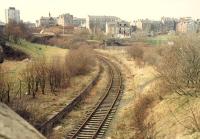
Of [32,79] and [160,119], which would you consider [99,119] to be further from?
[32,79]

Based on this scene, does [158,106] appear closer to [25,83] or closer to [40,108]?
[40,108]

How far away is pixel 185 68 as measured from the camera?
1619 cm

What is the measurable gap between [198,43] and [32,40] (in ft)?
206

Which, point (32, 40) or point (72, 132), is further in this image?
point (32, 40)

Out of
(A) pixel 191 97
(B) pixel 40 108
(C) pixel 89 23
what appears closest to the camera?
(A) pixel 191 97

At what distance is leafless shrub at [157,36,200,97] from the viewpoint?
16047mm

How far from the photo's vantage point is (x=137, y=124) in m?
16.3

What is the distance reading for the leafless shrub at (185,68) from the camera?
16.0 meters

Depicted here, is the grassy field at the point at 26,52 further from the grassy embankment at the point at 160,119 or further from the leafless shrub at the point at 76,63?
the grassy embankment at the point at 160,119

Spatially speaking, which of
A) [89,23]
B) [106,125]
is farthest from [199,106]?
[89,23]

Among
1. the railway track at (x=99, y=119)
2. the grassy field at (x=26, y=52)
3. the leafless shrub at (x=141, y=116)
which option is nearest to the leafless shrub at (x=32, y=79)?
the railway track at (x=99, y=119)

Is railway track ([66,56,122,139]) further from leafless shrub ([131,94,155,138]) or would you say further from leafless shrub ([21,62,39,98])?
leafless shrub ([21,62,39,98])

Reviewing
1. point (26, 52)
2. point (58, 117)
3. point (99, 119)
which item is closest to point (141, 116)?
point (99, 119)

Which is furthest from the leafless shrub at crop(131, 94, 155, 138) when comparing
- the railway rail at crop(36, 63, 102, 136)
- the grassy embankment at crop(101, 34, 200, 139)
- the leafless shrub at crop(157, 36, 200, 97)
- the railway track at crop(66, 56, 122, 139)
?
the railway rail at crop(36, 63, 102, 136)
